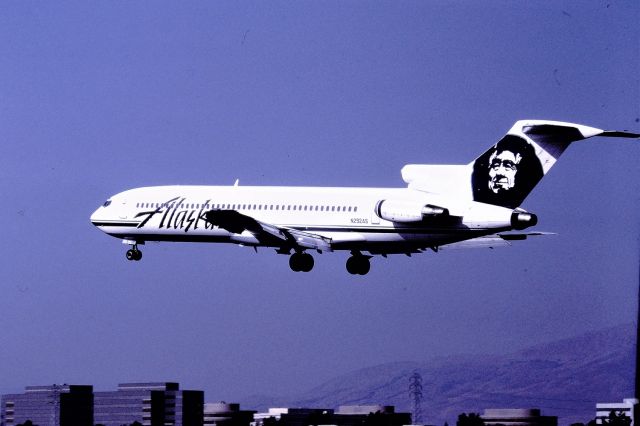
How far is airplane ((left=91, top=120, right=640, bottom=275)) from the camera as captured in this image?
68.2m

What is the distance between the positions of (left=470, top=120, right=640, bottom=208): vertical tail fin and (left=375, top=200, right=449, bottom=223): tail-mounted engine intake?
2570 millimetres

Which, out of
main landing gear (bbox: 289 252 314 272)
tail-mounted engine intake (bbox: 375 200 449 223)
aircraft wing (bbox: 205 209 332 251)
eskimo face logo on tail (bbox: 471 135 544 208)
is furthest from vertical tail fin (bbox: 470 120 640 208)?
main landing gear (bbox: 289 252 314 272)

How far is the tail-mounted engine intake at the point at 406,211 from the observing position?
68500 mm

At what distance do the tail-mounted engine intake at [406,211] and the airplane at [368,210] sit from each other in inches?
1.9

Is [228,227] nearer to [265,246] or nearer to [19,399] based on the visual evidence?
[265,246]

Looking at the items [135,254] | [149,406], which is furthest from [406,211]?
[149,406]

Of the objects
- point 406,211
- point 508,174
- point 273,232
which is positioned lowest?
point 273,232

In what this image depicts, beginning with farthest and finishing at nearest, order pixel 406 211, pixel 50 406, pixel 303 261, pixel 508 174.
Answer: pixel 50 406, pixel 303 261, pixel 406 211, pixel 508 174

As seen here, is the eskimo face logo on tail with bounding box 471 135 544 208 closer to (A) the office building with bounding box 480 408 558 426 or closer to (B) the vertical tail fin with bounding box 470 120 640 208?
(B) the vertical tail fin with bounding box 470 120 640 208

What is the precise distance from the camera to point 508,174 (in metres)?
68.8

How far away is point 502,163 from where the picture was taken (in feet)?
226

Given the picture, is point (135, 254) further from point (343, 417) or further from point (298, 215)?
point (343, 417)

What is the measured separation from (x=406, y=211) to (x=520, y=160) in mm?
6107

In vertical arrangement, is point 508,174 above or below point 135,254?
above
